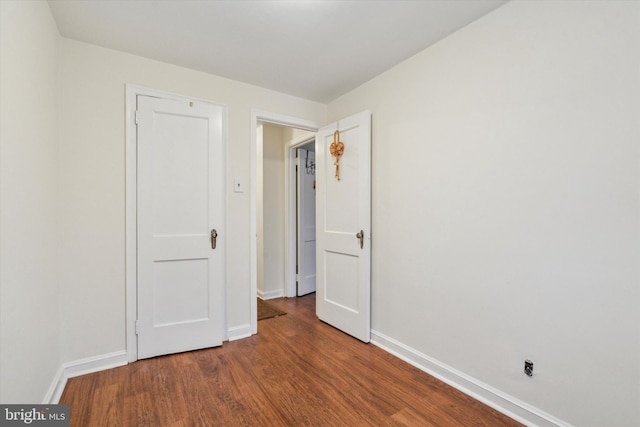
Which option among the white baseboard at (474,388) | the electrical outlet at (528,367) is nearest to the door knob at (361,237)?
the white baseboard at (474,388)

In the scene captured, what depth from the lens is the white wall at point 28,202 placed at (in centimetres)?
119

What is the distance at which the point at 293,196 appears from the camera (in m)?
3.98

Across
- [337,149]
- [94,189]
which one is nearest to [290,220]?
[337,149]

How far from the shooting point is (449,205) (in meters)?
2.02

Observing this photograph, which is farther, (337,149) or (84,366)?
(337,149)

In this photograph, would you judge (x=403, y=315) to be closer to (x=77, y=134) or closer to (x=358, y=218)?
(x=358, y=218)

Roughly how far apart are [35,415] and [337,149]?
8.60ft

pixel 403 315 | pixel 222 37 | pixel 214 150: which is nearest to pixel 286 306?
pixel 403 315

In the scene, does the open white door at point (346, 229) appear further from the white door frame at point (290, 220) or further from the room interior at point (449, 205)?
the white door frame at point (290, 220)

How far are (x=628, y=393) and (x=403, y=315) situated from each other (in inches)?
50.2

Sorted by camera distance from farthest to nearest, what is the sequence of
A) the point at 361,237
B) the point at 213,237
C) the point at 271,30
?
the point at 361,237, the point at 213,237, the point at 271,30

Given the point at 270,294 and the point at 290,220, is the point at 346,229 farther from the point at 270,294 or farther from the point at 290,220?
the point at 270,294

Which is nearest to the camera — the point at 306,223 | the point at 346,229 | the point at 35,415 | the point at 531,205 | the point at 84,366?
the point at 35,415

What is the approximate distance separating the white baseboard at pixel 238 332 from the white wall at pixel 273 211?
1.15 meters
